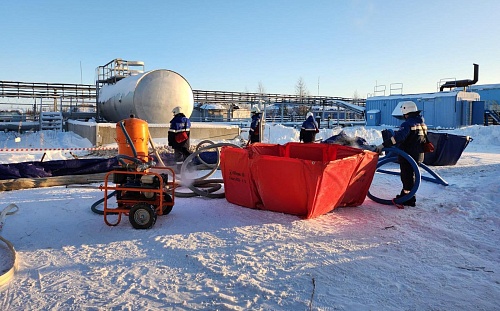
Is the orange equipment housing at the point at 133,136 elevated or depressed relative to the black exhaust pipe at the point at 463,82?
depressed

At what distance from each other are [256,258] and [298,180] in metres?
1.63

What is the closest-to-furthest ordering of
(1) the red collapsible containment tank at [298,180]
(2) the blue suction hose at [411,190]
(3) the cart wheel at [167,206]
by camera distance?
(1) the red collapsible containment tank at [298,180], (3) the cart wheel at [167,206], (2) the blue suction hose at [411,190]

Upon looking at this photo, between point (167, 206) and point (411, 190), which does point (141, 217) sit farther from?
point (411, 190)

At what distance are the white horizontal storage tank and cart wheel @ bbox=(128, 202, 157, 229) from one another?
11.6 metres

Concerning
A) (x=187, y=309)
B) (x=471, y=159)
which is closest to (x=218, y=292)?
(x=187, y=309)

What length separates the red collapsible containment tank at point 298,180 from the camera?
538 centimetres

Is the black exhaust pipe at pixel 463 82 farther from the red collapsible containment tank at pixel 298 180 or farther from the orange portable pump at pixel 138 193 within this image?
the orange portable pump at pixel 138 193

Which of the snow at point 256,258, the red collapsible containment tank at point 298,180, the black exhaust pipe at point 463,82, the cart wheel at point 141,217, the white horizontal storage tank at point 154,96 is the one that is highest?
the black exhaust pipe at point 463,82

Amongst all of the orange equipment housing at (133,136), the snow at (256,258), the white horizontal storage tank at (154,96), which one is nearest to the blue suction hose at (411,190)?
the snow at (256,258)

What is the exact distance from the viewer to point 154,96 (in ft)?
53.3

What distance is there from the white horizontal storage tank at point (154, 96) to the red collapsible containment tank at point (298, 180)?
10.5m

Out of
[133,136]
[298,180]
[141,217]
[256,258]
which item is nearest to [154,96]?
[133,136]

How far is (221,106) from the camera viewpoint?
43062 mm

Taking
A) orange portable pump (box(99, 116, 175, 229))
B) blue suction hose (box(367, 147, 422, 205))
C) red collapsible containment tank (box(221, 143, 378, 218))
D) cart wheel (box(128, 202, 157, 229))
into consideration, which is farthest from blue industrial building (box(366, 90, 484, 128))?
cart wheel (box(128, 202, 157, 229))
